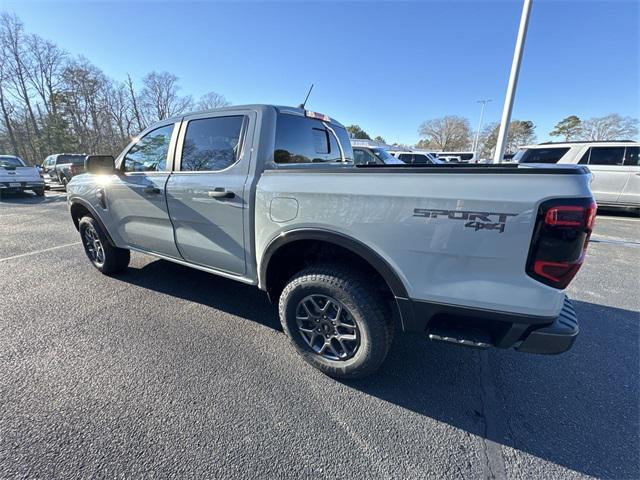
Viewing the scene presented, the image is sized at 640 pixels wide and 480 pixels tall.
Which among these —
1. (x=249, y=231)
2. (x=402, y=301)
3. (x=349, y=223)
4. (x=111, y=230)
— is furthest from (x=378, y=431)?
(x=111, y=230)

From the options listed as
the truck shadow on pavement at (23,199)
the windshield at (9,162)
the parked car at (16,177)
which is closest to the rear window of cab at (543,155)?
the truck shadow on pavement at (23,199)

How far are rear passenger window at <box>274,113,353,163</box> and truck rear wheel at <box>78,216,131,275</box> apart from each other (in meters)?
2.83

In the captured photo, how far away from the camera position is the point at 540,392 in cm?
207

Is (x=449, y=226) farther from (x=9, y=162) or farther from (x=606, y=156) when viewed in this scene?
(x=9, y=162)

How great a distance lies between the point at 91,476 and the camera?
4.86 ft

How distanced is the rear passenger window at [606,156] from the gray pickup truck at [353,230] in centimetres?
911

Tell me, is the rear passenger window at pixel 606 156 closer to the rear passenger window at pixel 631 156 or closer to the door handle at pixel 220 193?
the rear passenger window at pixel 631 156

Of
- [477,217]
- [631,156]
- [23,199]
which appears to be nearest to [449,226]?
[477,217]

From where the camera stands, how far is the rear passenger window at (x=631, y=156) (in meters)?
7.72

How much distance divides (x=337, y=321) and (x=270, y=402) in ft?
2.36

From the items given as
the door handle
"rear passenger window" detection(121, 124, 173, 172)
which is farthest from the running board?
"rear passenger window" detection(121, 124, 173, 172)

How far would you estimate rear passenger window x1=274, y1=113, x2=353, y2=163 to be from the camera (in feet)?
8.14

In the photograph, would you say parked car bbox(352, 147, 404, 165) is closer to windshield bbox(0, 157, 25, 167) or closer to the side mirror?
the side mirror

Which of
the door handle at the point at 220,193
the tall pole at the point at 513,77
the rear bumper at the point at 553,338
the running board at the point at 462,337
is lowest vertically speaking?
the running board at the point at 462,337
